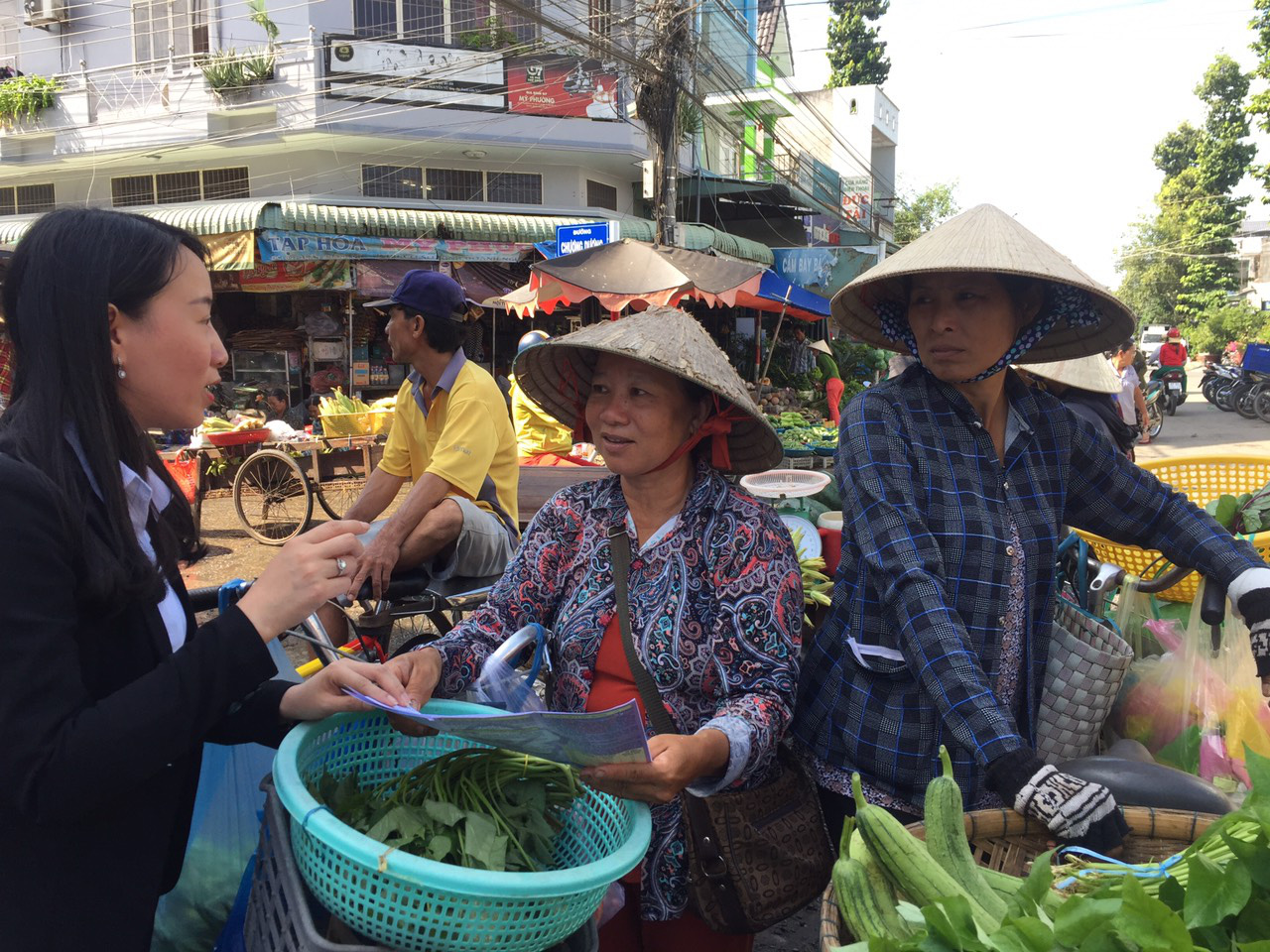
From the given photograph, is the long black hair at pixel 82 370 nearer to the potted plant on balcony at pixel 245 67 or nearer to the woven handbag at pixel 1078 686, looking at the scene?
the woven handbag at pixel 1078 686

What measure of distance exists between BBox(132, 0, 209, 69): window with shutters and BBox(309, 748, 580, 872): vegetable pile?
19.5 m

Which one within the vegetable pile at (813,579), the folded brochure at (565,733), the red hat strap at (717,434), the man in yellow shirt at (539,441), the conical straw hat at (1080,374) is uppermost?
the red hat strap at (717,434)

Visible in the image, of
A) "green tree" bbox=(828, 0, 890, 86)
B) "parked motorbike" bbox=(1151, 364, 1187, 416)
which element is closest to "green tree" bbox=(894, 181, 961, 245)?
"green tree" bbox=(828, 0, 890, 86)

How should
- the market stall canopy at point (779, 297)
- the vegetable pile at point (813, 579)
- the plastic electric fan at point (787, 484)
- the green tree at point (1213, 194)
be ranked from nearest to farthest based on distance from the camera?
the vegetable pile at point (813, 579) → the plastic electric fan at point (787, 484) → the market stall canopy at point (779, 297) → the green tree at point (1213, 194)

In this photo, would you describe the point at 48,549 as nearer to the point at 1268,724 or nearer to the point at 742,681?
the point at 742,681

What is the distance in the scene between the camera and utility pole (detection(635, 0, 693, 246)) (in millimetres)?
11570

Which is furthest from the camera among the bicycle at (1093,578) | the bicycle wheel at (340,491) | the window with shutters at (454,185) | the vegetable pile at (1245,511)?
the window with shutters at (454,185)

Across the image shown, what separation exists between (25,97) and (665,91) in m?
14.2

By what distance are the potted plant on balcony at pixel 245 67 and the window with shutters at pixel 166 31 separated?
94 cm

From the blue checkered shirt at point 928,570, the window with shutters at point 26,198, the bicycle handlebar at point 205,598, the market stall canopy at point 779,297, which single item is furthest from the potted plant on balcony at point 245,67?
the blue checkered shirt at point 928,570

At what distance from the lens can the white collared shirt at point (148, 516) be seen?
138 cm

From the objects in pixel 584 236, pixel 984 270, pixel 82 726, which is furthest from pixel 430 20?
pixel 82 726

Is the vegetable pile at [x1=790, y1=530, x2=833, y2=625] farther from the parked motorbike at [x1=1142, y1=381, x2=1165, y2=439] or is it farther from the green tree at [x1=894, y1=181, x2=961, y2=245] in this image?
the green tree at [x1=894, y1=181, x2=961, y2=245]

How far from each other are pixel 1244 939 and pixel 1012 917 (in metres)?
0.26
